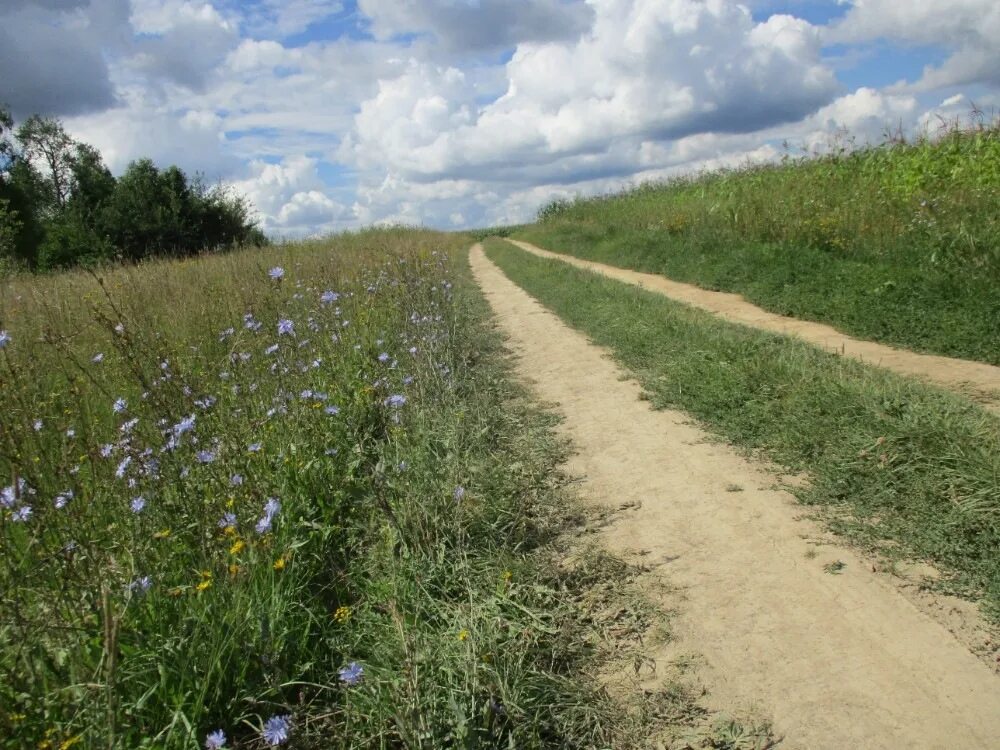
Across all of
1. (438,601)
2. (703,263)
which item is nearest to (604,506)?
(438,601)

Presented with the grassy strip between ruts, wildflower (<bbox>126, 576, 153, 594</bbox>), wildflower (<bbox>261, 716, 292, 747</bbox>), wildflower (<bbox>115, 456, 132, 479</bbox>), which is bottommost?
the grassy strip between ruts

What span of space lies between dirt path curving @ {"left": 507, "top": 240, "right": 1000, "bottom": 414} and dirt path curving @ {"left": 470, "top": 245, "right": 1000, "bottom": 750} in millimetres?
2279

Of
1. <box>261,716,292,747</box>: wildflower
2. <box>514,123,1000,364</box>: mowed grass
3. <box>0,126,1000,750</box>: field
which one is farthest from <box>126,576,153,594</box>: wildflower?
<box>514,123,1000,364</box>: mowed grass

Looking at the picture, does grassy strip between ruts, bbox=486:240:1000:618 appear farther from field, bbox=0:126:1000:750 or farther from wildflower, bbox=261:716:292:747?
wildflower, bbox=261:716:292:747

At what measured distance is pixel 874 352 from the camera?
6.41 m

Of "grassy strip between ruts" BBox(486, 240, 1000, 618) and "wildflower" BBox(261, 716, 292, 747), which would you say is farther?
"grassy strip between ruts" BBox(486, 240, 1000, 618)

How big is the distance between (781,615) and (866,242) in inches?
323

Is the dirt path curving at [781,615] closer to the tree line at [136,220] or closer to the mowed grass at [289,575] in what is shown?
the mowed grass at [289,575]

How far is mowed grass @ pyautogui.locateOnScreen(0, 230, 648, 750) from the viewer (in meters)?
1.97

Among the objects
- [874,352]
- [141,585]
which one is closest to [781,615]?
[141,585]

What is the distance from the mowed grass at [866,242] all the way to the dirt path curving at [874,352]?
173 millimetres

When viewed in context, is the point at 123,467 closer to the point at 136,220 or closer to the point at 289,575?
the point at 289,575

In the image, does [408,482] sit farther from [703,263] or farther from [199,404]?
[703,263]

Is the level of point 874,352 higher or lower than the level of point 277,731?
lower
